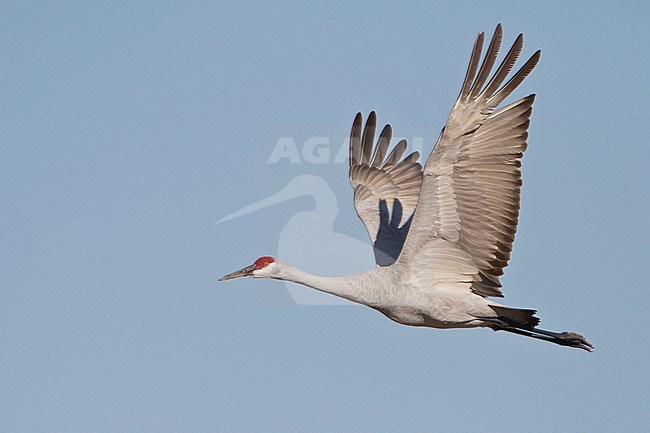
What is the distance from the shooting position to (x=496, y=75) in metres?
13.2

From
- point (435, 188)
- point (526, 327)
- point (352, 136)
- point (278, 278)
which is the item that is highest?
point (352, 136)

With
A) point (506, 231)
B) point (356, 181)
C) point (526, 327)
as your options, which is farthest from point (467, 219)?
point (356, 181)

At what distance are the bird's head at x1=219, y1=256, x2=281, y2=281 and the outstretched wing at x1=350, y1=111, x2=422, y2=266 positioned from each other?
2.57m

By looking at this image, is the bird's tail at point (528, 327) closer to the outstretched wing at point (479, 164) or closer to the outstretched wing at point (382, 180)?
the outstretched wing at point (479, 164)

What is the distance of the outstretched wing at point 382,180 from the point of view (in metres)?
17.0

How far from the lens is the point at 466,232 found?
547 inches

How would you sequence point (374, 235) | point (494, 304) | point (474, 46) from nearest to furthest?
point (474, 46), point (494, 304), point (374, 235)

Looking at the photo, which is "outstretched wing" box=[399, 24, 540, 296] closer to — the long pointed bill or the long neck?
the long neck

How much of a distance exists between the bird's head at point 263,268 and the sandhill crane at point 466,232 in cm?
1

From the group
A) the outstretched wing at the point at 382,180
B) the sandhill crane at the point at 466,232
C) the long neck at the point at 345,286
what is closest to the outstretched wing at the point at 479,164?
the sandhill crane at the point at 466,232

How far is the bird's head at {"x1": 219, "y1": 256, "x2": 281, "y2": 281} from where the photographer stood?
14336 millimetres

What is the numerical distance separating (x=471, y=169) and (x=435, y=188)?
478mm

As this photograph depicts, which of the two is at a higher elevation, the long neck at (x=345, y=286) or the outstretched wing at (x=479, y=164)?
the outstretched wing at (x=479, y=164)

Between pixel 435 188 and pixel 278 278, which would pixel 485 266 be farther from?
pixel 278 278
